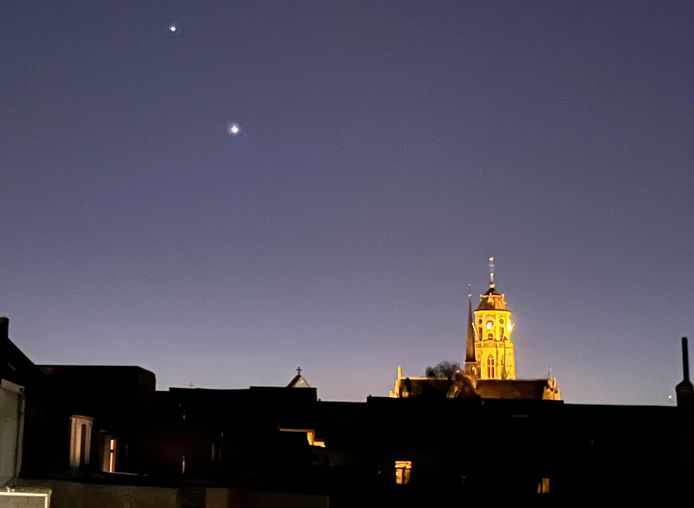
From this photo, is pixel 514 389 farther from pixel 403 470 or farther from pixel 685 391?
pixel 403 470

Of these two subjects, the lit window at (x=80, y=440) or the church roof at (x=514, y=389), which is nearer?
the lit window at (x=80, y=440)

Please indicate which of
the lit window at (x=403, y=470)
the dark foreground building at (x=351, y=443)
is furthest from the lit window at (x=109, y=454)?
the lit window at (x=403, y=470)

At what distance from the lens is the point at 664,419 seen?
173ft

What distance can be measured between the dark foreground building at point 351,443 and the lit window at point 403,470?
0.08 meters

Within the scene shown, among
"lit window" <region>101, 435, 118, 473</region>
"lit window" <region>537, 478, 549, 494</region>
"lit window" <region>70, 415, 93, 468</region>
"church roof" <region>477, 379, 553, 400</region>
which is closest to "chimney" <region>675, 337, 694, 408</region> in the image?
"lit window" <region>537, 478, 549, 494</region>

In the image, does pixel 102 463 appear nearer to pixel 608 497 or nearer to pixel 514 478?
pixel 514 478

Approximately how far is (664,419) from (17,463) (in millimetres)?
49211

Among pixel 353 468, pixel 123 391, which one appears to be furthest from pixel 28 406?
pixel 353 468

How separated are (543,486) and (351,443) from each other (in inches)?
423

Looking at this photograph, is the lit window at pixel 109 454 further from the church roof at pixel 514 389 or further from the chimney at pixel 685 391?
the church roof at pixel 514 389

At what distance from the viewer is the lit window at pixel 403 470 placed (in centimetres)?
5044

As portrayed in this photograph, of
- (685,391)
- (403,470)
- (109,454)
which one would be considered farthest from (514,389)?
(109,454)

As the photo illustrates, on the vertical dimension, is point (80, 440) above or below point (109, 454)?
above

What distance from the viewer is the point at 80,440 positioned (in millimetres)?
34781
